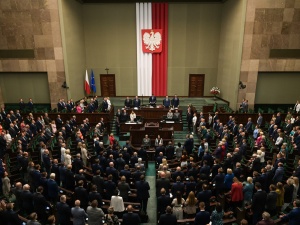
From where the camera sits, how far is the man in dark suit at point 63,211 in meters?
5.78

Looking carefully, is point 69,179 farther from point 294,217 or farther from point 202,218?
point 294,217

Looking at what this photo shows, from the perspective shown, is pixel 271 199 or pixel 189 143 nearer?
pixel 271 199

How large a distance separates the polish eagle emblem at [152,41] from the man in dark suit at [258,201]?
590 inches

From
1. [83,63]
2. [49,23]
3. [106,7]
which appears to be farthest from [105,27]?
[49,23]

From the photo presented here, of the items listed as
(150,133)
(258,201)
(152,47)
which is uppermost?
(152,47)

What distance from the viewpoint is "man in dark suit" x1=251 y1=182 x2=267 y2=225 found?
603 cm

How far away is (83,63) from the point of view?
1945 centimetres

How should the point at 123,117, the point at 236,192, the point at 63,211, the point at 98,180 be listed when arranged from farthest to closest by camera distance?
1. the point at 123,117
2. the point at 98,180
3. the point at 236,192
4. the point at 63,211

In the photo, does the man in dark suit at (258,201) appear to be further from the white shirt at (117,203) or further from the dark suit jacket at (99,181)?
the dark suit jacket at (99,181)

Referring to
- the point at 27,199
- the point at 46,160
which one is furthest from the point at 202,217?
the point at 46,160

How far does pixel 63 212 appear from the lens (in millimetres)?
5816

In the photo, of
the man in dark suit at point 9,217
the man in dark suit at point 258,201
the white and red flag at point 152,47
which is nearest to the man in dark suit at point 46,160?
the man in dark suit at point 9,217

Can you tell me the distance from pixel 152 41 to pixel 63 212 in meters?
15.6

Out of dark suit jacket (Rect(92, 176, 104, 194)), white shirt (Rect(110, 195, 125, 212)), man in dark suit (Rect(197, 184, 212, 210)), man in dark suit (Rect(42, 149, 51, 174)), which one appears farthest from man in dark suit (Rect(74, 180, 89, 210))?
man in dark suit (Rect(197, 184, 212, 210))
